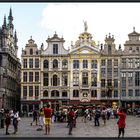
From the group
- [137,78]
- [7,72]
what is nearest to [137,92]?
[137,78]

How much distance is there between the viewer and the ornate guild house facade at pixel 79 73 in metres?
74.4

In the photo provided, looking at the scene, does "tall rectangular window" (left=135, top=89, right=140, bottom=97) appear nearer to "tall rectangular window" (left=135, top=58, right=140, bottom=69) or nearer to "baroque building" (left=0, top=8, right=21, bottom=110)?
"tall rectangular window" (left=135, top=58, right=140, bottom=69)

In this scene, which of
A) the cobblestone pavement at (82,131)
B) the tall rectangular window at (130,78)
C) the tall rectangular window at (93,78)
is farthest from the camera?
the tall rectangular window at (93,78)

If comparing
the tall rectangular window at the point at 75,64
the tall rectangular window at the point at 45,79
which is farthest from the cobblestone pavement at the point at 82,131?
the tall rectangular window at the point at 75,64

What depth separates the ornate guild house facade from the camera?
74375mm

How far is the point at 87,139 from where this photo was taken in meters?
19.5

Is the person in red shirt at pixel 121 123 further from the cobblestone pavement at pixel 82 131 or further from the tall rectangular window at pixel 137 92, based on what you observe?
the tall rectangular window at pixel 137 92

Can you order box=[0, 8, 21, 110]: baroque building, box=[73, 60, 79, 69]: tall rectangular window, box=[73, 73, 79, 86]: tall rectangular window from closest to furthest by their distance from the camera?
box=[0, 8, 21, 110]: baroque building < box=[73, 73, 79, 86]: tall rectangular window < box=[73, 60, 79, 69]: tall rectangular window

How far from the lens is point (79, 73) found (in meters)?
75.1

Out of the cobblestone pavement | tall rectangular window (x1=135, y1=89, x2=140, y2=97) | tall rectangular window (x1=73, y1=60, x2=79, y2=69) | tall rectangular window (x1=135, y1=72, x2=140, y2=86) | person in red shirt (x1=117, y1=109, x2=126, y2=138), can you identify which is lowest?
the cobblestone pavement

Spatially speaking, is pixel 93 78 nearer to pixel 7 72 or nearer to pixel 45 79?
pixel 45 79

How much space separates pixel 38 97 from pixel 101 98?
10.8m

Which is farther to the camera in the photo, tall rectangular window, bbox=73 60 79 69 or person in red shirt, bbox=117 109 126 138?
tall rectangular window, bbox=73 60 79 69

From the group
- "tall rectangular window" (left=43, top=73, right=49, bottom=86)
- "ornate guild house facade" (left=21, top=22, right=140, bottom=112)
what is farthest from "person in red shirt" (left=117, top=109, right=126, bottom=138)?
"tall rectangular window" (left=43, top=73, right=49, bottom=86)
